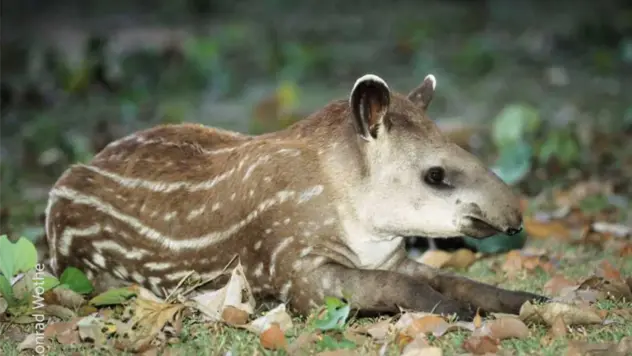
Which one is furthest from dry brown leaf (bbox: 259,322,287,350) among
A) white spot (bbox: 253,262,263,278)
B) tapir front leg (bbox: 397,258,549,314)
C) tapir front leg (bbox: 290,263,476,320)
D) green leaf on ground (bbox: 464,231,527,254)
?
green leaf on ground (bbox: 464,231,527,254)

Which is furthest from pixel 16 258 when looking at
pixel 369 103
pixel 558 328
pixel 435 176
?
pixel 558 328

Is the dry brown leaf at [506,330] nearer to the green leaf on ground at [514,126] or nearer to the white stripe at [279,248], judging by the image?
the white stripe at [279,248]

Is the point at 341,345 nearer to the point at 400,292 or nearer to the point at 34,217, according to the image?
the point at 400,292

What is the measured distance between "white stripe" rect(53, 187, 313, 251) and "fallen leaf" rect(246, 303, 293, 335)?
499mm

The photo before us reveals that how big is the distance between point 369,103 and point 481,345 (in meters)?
1.19

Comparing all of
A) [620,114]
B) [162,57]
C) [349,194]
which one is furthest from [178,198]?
[162,57]

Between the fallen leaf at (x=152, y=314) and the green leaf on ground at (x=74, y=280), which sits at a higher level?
the fallen leaf at (x=152, y=314)

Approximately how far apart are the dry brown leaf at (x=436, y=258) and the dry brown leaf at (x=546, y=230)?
980 mm

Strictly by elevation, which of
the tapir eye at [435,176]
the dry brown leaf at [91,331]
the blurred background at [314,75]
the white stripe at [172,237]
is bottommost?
the blurred background at [314,75]

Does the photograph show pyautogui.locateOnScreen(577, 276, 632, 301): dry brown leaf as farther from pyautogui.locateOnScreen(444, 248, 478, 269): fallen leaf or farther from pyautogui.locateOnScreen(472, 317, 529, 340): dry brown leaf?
pyautogui.locateOnScreen(444, 248, 478, 269): fallen leaf

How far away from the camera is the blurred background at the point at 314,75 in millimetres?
9008

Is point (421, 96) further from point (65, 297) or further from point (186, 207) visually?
point (65, 297)

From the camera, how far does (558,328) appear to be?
15.2ft

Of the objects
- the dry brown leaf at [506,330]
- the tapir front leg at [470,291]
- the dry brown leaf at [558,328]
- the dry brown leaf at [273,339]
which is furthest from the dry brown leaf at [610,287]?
the dry brown leaf at [273,339]
